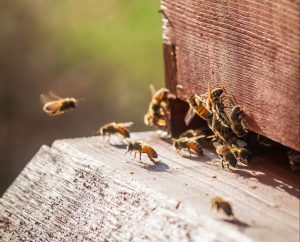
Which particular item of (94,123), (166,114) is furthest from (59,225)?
(94,123)

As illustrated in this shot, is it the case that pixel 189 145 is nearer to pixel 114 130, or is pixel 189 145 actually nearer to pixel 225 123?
pixel 225 123

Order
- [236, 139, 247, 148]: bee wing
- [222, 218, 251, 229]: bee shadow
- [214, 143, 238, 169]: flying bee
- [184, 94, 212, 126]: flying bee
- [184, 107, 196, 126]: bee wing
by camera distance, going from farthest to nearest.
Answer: [184, 107, 196, 126]: bee wing < [184, 94, 212, 126]: flying bee < [236, 139, 247, 148]: bee wing < [214, 143, 238, 169]: flying bee < [222, 218, 251, 229]: bee shadow

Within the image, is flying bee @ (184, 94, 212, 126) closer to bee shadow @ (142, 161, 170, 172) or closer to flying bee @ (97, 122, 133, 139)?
bee shadow @ (142, 161, 170, 172)

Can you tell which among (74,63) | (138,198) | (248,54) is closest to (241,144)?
(248,54)

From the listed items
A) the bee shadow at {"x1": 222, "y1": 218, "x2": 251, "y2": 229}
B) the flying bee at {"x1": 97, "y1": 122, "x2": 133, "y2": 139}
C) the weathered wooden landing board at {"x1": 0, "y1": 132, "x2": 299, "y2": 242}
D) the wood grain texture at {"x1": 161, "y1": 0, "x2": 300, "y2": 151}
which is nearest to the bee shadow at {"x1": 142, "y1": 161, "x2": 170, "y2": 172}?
the weathered wooden landing board at {"x1": 0, "y1": 132, "x2": 299, "y2": 242}

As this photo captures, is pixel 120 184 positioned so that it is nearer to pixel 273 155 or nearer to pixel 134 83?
pixel 273 155

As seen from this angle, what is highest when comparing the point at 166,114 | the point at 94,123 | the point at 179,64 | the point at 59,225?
the point at 179,64
